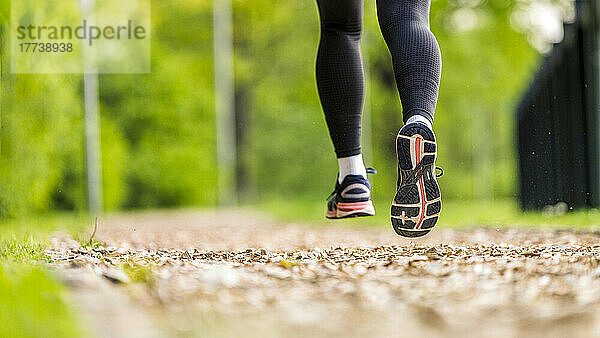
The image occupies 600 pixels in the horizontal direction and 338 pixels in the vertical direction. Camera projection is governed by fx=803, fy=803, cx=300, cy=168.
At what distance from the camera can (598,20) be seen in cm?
449

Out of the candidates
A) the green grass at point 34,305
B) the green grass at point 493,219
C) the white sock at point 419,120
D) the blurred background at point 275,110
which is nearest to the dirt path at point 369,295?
the green grass at point 34,305

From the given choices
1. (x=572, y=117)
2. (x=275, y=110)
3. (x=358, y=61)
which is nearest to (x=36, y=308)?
(x=358, y=61)

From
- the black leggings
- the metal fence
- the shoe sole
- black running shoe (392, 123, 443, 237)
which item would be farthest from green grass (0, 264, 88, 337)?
the metal fence

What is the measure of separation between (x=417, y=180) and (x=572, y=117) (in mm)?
3384

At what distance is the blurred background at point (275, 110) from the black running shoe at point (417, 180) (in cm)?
618

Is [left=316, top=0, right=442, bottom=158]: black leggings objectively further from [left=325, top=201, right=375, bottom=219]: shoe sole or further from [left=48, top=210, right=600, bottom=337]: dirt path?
[left=48, top=210, right=600, bottom=337]: dirt path

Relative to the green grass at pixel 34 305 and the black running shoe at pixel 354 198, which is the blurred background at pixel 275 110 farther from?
the green grass at pixel 34 305

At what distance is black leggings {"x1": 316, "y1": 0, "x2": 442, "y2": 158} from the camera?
169cm

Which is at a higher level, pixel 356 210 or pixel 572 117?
pixel 572 117

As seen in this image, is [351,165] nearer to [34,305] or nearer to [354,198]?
[354,198]

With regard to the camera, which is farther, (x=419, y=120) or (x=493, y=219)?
(x=493, y=219)

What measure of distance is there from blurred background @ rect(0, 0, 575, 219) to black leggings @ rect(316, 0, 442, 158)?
5729mm

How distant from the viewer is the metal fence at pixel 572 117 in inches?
176

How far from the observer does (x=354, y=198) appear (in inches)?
78.6
